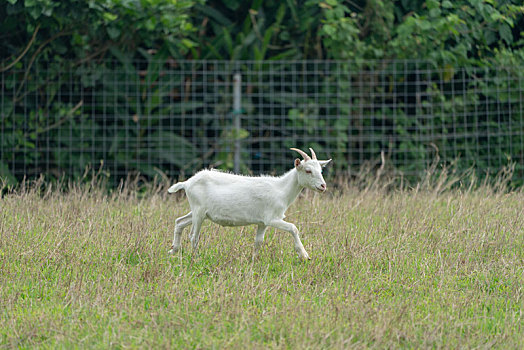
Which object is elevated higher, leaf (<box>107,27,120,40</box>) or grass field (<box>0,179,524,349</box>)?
leaf (<box>107,27,120,40</box>)

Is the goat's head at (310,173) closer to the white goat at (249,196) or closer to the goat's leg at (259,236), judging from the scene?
the white goat at (249,196)

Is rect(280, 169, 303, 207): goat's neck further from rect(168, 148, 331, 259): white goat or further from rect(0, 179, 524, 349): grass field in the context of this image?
rect(0, 179, 524, 349): grass field

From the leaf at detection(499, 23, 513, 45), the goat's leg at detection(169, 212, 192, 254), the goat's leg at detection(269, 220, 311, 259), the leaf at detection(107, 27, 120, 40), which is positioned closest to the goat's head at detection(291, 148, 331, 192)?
the goat's leg at detection(269, 220, 311, 259)

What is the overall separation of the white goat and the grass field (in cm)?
28

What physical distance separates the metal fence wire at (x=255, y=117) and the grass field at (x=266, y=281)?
315 cm

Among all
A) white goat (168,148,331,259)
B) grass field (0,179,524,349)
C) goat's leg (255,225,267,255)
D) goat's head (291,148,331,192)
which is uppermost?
goat's head (291,148,331,192)

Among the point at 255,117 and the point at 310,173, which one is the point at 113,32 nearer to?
the point at 255,117

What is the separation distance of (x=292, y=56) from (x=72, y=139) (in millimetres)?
3681

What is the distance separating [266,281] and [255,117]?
5968mm

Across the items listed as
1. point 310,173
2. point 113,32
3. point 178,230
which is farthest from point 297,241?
point 113,32

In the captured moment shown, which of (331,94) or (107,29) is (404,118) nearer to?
(331,94)

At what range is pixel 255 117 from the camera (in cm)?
1084

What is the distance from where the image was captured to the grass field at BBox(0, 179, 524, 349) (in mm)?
4219

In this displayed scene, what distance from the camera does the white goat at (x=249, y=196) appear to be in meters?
5.66
